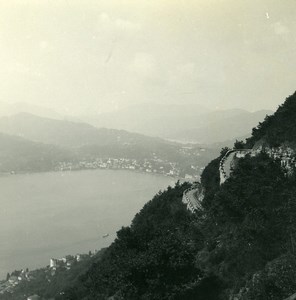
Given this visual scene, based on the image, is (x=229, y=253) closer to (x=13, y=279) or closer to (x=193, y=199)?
(x=193, y=199)

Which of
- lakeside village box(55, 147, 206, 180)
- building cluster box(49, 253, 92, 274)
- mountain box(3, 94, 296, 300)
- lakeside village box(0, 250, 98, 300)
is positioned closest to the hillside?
mountain box(3, 94, 296, 300)

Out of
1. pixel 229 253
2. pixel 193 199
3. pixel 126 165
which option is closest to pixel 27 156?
pixel 126 165

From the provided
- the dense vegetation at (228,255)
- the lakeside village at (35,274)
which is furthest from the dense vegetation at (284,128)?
the lakeside village at (35,274)

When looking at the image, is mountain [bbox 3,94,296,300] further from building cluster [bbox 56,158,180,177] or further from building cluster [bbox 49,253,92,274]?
building cluster [bbox 56,158,180,177]

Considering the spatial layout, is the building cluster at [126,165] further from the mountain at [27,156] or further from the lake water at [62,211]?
the lake water at [62,211]

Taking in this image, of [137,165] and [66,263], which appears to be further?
[137,165]

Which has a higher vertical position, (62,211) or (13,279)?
(62,211)

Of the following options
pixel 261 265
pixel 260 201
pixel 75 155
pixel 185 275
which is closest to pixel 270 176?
pixel 260 201
